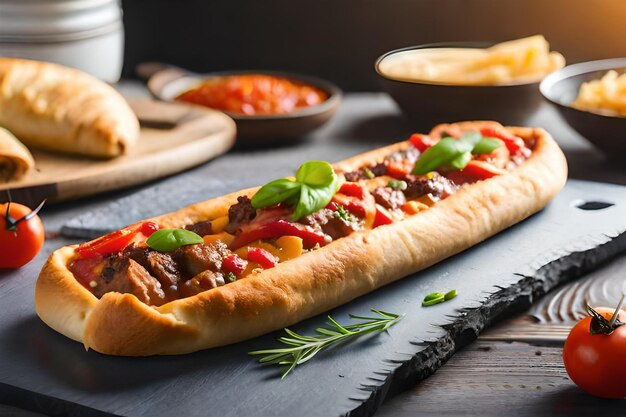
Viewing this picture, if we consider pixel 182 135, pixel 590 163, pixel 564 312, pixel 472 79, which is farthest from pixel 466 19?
pixel 564 312

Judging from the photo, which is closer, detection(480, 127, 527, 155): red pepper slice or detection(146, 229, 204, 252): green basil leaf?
detection(146, 229, 204, 252): green basil leaf

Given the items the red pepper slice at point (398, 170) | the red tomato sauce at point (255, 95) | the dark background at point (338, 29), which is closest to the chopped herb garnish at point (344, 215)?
the red pepper slice at point (398, 170)

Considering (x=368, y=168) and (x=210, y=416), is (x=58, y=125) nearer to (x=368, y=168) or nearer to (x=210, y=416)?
(x=368, y=168)

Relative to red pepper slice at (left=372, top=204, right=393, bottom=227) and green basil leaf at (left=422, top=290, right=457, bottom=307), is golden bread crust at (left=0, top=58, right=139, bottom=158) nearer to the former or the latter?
red pepper slice at (left=372, top=204, right=393, bottom=227)

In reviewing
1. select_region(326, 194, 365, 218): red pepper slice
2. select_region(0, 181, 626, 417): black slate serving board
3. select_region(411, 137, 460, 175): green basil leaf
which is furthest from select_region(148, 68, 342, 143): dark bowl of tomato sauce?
select_region(0, 181, 626, 417): black slate serving board

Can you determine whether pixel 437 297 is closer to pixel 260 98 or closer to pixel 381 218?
pixel 381 218
